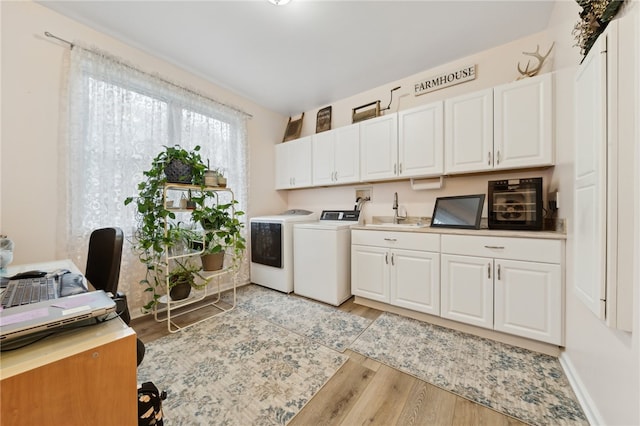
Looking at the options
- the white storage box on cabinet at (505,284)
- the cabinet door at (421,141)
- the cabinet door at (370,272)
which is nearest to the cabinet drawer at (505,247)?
the white storage box on cabinet at (505,284)

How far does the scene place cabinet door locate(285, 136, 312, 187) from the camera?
3.31m

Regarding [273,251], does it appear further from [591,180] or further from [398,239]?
[591,180]

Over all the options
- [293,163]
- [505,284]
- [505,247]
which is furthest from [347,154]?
[505,284]

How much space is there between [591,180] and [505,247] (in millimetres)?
820

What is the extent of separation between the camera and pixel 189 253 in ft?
7.64

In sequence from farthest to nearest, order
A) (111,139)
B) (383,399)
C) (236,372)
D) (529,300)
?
(111,139) < (529,300) < (236,372) < (383,399)

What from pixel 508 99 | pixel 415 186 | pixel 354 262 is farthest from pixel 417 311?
pixel 508 99

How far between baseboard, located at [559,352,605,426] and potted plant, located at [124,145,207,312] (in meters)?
2.86

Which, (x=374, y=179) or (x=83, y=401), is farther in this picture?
(x=374, y=179)

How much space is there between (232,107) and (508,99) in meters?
2.92

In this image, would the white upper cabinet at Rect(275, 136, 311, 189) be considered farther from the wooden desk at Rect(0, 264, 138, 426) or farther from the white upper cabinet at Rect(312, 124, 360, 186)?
the wooden desk at Rect(0, 264, 138, 426)

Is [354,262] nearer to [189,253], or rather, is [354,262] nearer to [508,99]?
[189,253]

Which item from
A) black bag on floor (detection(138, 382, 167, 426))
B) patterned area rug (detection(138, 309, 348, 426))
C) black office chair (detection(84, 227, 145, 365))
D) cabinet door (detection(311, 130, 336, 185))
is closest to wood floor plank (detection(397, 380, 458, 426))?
patterned area rug (detection(138, 309, 348, 426))

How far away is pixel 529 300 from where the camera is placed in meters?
1.70
